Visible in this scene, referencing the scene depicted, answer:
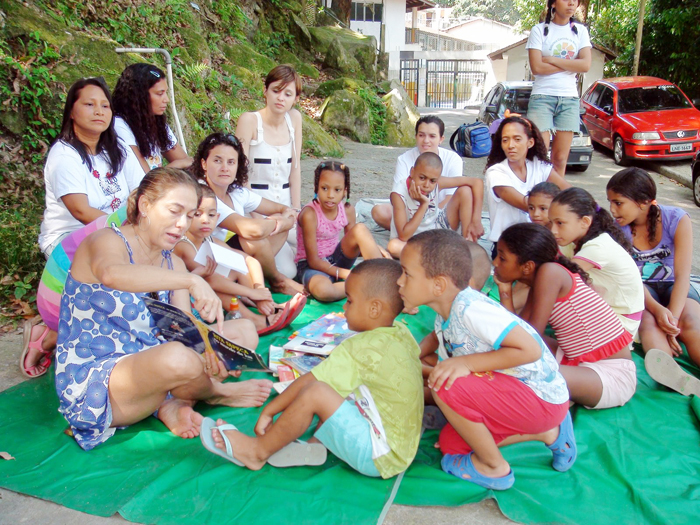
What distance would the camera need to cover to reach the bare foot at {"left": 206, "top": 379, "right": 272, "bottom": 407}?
266 centimetres

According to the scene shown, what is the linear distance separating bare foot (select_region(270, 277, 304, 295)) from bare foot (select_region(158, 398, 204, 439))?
1.58 metres

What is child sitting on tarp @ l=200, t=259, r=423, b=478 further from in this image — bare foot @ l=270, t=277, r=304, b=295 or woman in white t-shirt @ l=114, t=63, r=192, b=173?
woman in white t-shirt @ l=114, t=63, r=192, b=173

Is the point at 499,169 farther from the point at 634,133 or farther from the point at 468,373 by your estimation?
the point at 634,133

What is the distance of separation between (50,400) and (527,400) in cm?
221

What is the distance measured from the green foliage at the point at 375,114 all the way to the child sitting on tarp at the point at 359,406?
1092cm

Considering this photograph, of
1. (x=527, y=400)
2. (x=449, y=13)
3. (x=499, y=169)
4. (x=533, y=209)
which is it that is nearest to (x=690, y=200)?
(x=499, y=169)

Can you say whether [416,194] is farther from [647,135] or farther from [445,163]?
[647,135]

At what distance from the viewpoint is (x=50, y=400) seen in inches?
107

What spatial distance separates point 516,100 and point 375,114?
3.95m

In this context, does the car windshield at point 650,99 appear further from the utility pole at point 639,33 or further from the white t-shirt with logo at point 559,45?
the white t-shirt with logo at point 559,45

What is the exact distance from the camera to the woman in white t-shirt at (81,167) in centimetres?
322

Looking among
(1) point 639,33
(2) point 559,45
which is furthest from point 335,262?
(1) point 639,33

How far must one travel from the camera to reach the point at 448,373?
2.04 metres

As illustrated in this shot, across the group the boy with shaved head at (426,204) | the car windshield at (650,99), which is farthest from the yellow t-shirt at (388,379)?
the car windshield at (650,99)
